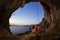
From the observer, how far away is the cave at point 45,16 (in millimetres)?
10016

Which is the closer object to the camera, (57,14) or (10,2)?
(10,2)

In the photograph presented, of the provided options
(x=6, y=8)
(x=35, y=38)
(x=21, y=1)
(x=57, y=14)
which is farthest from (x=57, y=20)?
(x=6, y=8)

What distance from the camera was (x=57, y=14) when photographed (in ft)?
38.4

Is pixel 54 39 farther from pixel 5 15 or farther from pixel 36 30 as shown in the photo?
pixel 5 15

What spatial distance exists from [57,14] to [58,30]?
1.01 m

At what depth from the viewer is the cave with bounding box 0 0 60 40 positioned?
1002 cm

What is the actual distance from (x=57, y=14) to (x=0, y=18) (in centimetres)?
370

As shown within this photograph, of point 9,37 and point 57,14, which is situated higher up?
point 57,14

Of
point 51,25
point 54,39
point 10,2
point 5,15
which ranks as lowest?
point 54,39

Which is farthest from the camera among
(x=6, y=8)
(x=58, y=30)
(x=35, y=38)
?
(x=58, y=30)

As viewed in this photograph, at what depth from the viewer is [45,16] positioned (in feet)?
45.8

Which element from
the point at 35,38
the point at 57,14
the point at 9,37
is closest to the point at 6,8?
the point at 9,37

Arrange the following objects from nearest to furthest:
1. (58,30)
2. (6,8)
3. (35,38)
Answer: (6,8) < (35,38) < (58,30)

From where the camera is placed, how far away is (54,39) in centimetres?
1127
